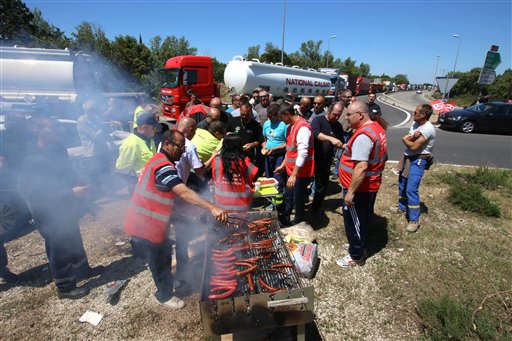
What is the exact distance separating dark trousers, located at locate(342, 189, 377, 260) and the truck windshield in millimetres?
11793

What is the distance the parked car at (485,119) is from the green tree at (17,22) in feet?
109

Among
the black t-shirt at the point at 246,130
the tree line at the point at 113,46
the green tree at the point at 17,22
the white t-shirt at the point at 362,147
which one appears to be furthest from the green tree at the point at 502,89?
the green tree at the point at 17,22

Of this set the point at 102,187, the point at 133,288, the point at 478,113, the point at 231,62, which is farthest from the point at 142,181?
the point at 478,113

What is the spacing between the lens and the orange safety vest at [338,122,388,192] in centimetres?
292

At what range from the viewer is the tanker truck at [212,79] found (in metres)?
12.9

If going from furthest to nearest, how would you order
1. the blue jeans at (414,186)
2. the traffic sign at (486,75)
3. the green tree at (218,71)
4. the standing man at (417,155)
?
the green tree at (218,71)
the traffic sign at (486,75)
the blue jeans at (414,186)
the standing man at (417,155)

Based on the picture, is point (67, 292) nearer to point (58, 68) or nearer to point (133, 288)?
point (133, 288)


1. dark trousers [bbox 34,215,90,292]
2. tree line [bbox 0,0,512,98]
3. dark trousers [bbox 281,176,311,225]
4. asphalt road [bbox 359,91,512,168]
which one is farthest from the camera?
tree line [bbox 0,0,512,98]

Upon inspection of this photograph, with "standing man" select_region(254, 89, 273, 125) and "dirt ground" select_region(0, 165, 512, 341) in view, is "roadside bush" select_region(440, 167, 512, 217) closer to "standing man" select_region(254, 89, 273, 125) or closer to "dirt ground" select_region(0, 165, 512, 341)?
"dirt ground" select_region(0, 165, 512, 341)

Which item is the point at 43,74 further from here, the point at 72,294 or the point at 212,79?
the point at 72,294

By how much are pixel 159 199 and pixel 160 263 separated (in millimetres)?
768

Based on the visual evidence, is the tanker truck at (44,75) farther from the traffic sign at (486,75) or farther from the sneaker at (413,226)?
the traffic sign at (486,75)

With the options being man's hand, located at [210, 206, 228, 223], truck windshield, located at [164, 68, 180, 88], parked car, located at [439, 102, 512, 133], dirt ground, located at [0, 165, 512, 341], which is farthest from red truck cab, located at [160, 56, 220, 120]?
parked car, located at [439, 102, 512, 133]

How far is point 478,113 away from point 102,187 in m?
16.2
